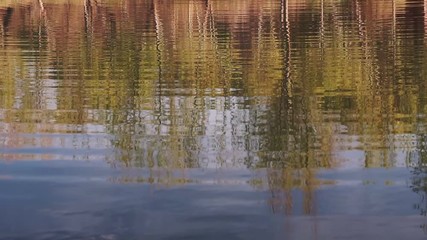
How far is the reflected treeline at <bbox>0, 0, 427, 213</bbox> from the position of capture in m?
11.5

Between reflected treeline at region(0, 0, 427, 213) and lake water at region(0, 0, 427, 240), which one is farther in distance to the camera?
reflected treeline at region(0, 0, 427, 213)

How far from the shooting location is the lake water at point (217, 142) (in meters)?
8.27

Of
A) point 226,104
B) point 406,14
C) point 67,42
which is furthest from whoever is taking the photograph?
point 406,14

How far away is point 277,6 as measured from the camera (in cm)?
5469

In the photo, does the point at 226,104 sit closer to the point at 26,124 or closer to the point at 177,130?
the point at 177,130

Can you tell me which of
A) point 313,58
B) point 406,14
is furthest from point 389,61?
point 406,14

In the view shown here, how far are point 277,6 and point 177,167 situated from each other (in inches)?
1781

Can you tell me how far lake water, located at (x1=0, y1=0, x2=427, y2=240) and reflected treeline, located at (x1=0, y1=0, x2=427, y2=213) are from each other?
57 millimetres

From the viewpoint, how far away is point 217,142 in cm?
1244

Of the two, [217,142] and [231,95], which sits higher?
[231,95]

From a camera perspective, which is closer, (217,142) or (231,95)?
(217,142)

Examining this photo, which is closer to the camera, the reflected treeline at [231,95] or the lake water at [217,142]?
the lake water at [217,142]

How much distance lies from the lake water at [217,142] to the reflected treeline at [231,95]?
0.19 ft

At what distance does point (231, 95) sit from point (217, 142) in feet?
15.3
